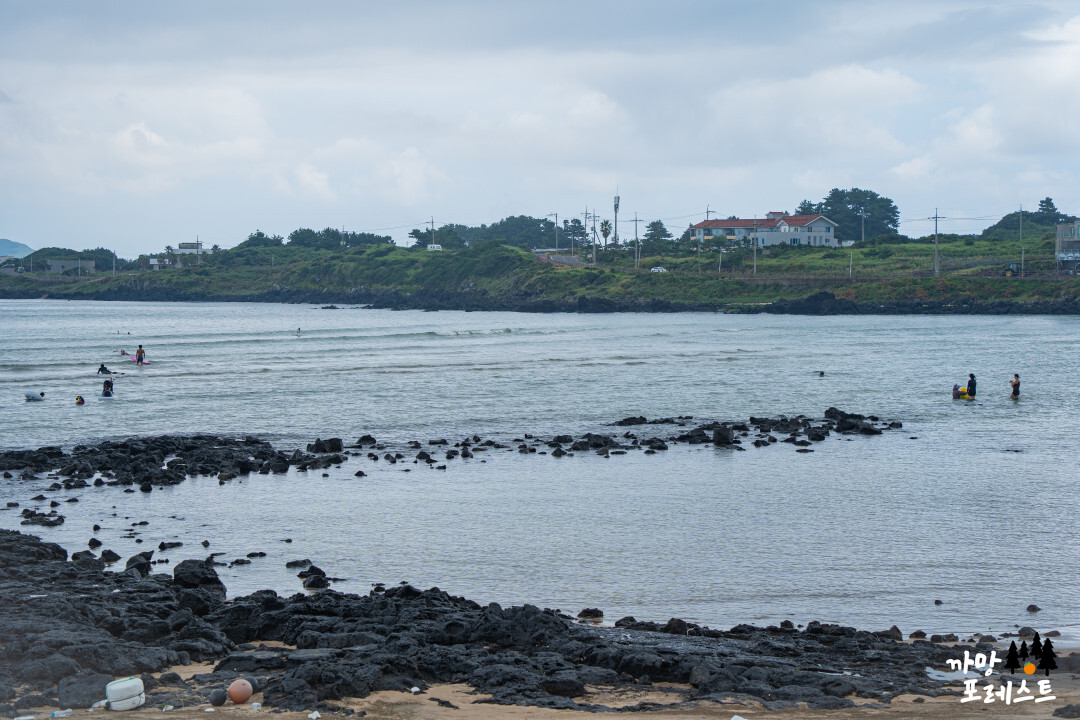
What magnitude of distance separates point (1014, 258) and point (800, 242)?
123ft

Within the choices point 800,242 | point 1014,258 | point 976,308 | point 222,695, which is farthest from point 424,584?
point 800,242

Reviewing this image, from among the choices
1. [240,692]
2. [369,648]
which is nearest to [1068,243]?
[369,648]

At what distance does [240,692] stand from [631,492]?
15302 millimetres

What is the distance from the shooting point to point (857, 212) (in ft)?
601

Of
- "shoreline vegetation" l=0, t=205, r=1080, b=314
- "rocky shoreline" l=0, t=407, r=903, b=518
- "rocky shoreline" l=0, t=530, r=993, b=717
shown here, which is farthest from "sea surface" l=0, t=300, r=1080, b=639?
"shoreline vegetation" l=0, t=205, r=1080, b=314

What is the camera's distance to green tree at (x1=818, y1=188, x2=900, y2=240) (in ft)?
594

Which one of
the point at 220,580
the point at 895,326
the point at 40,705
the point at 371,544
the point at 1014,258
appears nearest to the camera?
the point at 40,705

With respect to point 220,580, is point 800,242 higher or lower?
higher

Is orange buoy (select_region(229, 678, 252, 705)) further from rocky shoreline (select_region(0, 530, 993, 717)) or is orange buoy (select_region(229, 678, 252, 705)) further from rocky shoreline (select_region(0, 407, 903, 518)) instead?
rocky shoreline (select_region(0, 407, 903, 518))

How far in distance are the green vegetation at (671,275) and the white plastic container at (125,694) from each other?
408 feet

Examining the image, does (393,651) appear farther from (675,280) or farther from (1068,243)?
(1068,243)

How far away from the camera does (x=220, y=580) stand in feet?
54.5

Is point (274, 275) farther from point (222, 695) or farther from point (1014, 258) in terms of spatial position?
point (222, 695)

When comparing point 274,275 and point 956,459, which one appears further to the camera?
point 274,275
